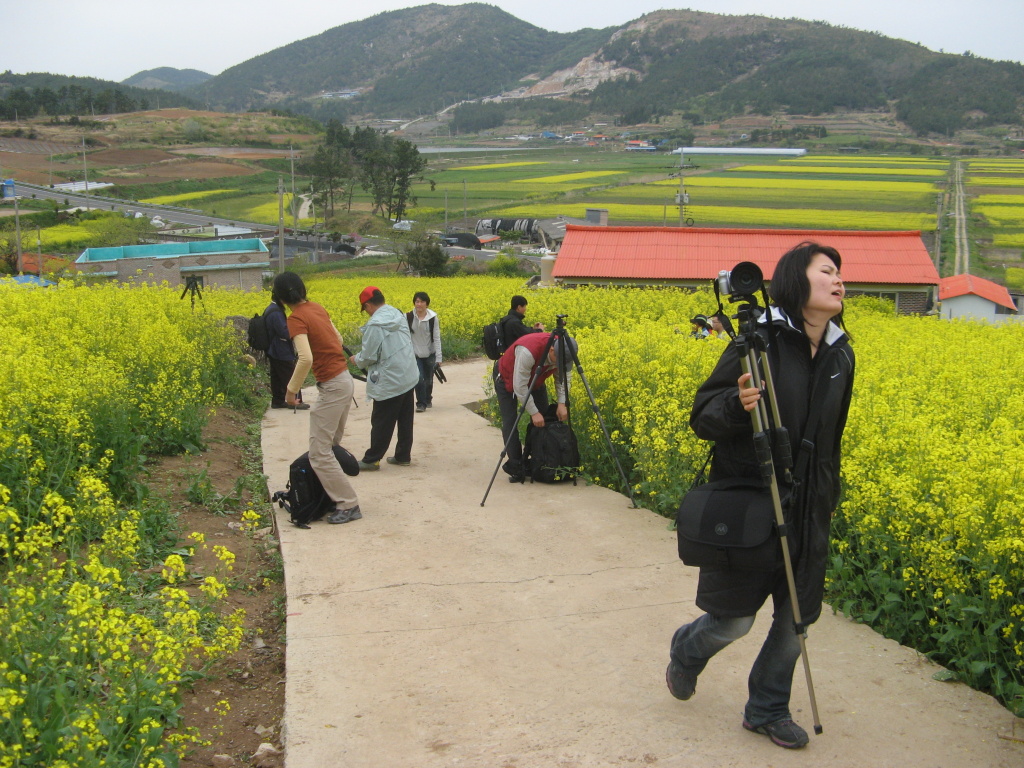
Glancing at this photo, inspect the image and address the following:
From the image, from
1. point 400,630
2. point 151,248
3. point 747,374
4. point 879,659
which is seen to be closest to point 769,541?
point 747,374

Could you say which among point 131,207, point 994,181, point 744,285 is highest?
point 994,181

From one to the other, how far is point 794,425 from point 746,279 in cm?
59

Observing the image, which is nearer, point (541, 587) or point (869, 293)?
point (541, 587)

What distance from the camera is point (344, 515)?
23.1 feet

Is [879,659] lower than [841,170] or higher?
lower

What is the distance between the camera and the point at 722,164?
4451 inches

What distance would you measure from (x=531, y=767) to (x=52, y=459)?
3.70 m

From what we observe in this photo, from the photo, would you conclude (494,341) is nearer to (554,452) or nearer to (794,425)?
(554,452)

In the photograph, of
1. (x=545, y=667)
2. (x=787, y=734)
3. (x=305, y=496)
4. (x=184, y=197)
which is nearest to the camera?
(x=787, y=734)

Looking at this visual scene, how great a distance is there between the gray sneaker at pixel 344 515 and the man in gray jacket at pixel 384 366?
5.30ft

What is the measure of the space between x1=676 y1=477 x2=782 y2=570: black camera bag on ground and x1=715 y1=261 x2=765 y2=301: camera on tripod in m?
0.72

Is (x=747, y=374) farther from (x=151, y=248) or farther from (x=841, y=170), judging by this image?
(x=841, y=170)

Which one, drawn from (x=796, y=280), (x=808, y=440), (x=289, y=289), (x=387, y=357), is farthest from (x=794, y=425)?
(x=387, y=357)

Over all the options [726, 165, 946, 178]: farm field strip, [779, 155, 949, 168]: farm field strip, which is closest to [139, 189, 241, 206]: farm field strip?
[726, 165, 946, 178]: farm field strip
